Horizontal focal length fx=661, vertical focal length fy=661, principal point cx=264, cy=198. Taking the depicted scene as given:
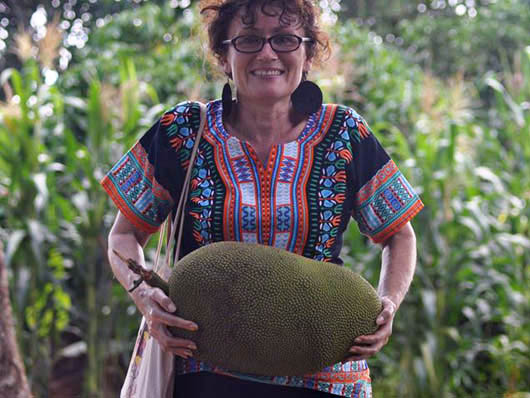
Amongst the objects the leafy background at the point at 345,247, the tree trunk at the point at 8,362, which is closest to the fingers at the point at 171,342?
the tree trunk at the point at 8,362

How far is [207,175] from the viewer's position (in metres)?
1.41

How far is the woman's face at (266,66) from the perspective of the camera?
1.40 m

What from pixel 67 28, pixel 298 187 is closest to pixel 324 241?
pixel 298 187

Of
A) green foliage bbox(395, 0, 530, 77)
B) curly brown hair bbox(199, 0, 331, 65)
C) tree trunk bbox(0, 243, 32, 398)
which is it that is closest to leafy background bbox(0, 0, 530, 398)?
tree trunk bbox(0, 243, 32, 398)

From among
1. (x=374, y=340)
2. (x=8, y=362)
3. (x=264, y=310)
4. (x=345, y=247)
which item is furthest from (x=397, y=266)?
(x=345, y=247)

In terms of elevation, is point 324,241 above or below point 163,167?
below

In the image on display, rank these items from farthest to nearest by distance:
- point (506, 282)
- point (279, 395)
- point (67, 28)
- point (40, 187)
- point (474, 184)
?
point (67, 28), point (474, 184), point (506, 282), point (40, 187), point (279, 395)

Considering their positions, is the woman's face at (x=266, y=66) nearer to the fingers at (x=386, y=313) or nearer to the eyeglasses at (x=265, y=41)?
the eyeglasses at (x=265, y=41)

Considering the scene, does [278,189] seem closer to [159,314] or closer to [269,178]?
[269,178]

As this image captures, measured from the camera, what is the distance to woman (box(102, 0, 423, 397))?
1358mm

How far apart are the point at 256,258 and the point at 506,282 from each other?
2.43m

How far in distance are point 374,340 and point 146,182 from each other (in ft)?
2.00

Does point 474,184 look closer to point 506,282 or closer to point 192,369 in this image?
point 506,282

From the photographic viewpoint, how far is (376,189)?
4.83ft
